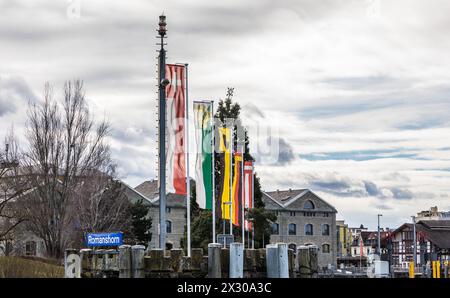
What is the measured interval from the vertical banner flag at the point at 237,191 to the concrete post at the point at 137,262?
24.7 m

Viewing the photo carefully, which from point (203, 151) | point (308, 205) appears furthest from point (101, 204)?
point (308, 205)

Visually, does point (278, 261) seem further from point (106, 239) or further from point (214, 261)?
point (106, 239)

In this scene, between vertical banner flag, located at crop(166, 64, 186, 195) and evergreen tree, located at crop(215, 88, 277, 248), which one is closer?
vertical banner flag, located at crop(166, 64, 186, 195)

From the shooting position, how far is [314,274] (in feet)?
87.6

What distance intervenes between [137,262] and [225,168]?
22.8 m

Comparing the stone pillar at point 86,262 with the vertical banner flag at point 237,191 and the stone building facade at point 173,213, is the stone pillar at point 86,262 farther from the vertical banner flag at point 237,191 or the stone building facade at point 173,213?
the stone building facade at point 173,213

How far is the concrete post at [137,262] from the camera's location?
24391 mm

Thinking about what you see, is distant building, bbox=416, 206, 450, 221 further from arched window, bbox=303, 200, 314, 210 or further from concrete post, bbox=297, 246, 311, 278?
concrete post, bbox=297, 246, 311, 278

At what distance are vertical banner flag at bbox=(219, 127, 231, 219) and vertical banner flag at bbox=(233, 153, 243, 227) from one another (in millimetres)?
2223

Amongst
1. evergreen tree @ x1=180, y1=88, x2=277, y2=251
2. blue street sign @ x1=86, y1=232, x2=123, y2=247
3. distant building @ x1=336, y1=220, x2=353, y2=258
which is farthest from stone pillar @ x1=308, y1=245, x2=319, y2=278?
distant building @ x1=336, y1=220, x2=353, y2=258

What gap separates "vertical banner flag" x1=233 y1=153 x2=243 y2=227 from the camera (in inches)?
1950

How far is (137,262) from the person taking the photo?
24.5m

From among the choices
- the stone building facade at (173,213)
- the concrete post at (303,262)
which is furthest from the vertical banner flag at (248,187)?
the stone building facade at (173,213)
